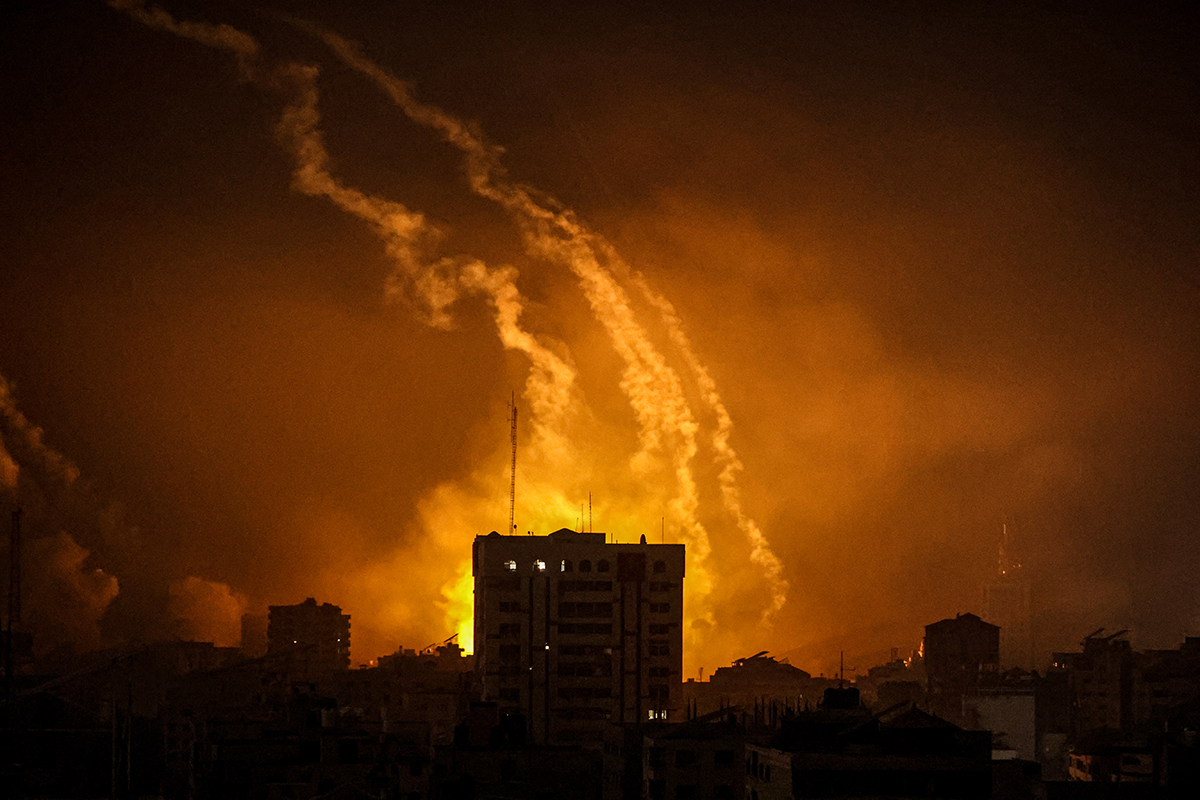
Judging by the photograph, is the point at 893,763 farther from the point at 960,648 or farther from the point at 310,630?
the point at 310,630

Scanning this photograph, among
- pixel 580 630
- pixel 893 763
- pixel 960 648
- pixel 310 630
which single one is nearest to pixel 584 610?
pixel 580 630

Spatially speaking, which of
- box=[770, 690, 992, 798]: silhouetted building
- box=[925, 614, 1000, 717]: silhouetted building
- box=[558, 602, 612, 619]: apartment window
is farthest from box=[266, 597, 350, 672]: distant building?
box=[770, 690, 992, 798]: silhouetted building

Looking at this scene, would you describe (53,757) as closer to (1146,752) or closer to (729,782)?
(729,782)

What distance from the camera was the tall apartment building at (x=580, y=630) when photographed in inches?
4441

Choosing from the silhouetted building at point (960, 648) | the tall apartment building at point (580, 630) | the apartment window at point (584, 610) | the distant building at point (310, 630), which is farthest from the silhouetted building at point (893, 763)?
the distant building at point (310, 630)

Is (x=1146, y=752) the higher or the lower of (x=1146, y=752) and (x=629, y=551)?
the lower

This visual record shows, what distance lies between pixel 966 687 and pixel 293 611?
50.1m

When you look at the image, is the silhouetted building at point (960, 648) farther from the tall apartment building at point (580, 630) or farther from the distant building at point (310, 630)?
the distant building at point (310, 630)

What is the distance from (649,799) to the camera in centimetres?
7450

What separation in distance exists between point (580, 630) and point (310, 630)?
139ft

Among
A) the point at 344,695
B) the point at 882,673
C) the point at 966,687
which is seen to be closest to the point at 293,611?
the point at 344,695

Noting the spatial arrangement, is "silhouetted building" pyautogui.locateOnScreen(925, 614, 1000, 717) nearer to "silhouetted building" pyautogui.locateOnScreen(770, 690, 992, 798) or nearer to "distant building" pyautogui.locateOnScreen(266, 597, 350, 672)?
"distant building" pyautogui.locateOnScreen(266, 597, 350, 672)

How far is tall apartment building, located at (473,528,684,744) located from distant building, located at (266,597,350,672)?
120 feet

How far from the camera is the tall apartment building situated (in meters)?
113
